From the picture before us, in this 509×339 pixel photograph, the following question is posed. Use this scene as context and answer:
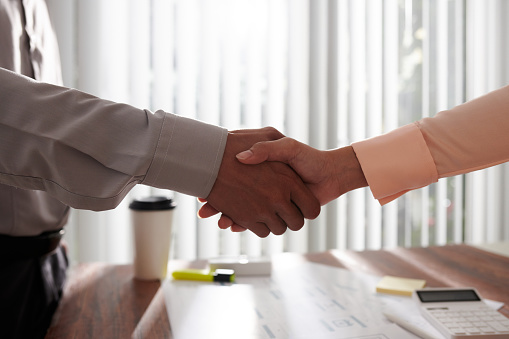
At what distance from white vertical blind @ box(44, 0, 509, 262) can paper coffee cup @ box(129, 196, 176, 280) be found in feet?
4.12

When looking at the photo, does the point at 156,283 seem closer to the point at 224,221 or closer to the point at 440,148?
the point at 224,221

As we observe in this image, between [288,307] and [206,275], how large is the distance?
241 millimetres

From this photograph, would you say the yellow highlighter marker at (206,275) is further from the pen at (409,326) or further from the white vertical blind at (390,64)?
the white vertical blind at (390,64)

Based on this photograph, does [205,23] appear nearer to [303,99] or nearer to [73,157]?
[303,99]

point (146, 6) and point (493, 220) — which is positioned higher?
point (146, 6)

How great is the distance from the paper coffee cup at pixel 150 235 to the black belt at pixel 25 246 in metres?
0.19

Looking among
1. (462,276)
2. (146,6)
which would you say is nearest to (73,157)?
(462,276)

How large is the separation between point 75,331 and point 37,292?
0.47 feet

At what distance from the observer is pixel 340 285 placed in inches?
42.2

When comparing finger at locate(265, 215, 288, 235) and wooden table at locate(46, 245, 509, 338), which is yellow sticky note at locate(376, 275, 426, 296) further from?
finger at locate(265, 215, 288, 235)

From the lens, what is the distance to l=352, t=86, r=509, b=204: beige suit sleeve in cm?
101

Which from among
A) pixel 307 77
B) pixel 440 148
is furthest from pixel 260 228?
pixel 307 77

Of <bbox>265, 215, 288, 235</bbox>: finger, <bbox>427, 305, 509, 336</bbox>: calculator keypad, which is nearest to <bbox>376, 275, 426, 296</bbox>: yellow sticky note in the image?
<bbox>427, 305, 509, 336</bbox>: calculator keypad

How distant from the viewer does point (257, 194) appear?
1061 mm
